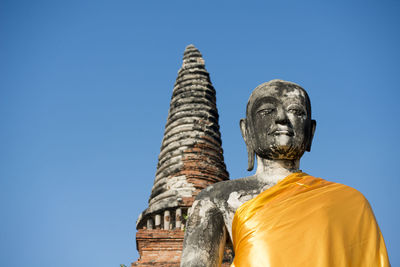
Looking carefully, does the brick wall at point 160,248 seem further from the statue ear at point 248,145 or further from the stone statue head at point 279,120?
the stone statue head at point 279,120

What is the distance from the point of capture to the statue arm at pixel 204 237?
3919mm

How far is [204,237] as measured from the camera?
399cm

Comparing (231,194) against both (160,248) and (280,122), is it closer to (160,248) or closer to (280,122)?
(280,122)

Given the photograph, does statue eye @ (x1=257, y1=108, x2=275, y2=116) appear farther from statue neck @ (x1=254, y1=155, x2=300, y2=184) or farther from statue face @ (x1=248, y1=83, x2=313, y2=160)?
statue neck @ (x1=254, y1=155, x2=300, y2=184)

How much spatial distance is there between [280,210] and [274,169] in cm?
62

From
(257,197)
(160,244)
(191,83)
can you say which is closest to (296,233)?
(257,197)

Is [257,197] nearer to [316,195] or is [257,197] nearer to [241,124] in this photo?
[316,195]

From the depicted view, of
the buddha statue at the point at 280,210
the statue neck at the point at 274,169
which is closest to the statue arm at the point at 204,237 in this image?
the buddha statue at the point at 280,210

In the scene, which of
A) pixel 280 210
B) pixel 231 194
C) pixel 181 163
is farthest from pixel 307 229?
pixel 181 163

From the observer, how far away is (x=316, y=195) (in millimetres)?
3881

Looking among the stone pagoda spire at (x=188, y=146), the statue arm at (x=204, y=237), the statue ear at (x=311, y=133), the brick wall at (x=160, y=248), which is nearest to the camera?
the statue arm at (x=204, y=237)

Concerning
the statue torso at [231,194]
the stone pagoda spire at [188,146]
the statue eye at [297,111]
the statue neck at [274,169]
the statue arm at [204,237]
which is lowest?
the statue arm at [204,237]

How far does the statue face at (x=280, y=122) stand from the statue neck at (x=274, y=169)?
0.04m

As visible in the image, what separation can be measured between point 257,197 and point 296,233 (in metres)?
0.43
